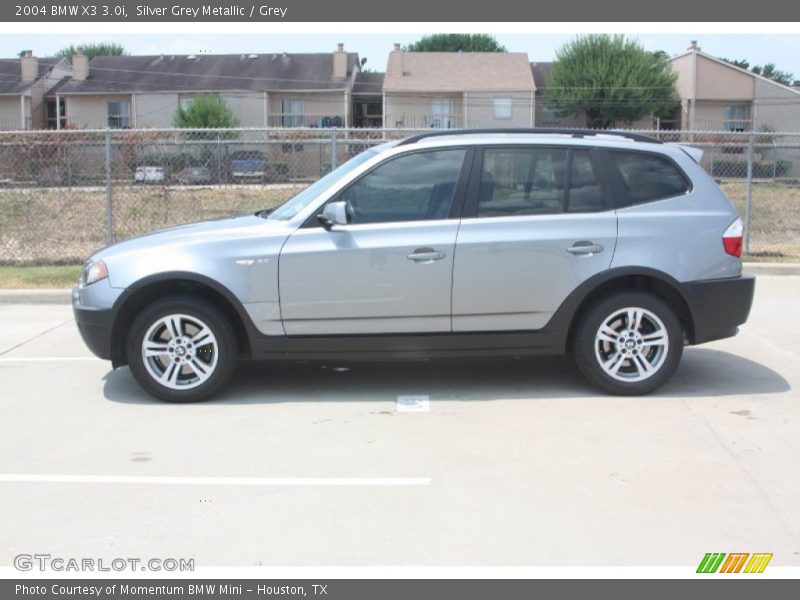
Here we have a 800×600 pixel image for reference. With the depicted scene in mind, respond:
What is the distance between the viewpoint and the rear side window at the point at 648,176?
23.5 ft

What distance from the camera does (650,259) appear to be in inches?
274

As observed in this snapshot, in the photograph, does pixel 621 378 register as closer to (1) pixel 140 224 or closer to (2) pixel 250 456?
(2) pixel 250 456

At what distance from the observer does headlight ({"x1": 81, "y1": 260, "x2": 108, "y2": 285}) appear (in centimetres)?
698

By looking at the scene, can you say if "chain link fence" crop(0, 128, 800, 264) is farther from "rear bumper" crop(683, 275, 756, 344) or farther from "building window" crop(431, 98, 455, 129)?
"building window" crop(431, 98, 455, 129)

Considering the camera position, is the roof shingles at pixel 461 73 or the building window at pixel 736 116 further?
the building window at pixel 736 116

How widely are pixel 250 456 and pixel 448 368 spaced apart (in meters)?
2.57

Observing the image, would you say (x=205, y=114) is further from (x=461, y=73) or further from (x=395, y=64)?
(x=461, y=73)

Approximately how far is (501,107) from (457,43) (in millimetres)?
Answer: 24855

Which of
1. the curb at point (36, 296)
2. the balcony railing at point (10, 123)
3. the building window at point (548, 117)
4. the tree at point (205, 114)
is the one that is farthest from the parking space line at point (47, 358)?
the balcony railing at point (10, 123)

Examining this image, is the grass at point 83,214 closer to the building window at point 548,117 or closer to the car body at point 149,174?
the car body at point 149,174

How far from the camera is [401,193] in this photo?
701 cm

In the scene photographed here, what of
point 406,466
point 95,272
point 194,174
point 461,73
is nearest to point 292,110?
point 461,73

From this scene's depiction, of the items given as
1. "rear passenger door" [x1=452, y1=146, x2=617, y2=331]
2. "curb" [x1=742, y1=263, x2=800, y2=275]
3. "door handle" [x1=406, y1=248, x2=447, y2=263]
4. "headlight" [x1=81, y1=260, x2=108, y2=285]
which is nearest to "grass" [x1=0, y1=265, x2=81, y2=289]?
"headlight" [x1=81, y1=260, x2=108, y2=285]

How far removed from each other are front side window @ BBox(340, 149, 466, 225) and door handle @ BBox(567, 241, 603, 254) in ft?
3.10
